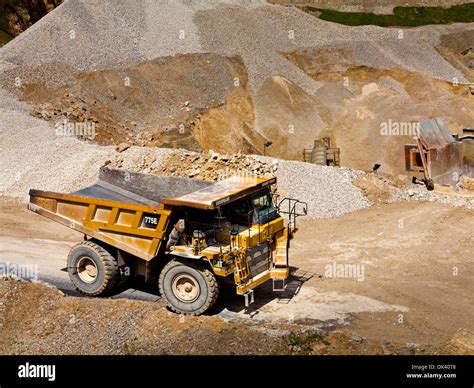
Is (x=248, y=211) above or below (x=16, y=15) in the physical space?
below

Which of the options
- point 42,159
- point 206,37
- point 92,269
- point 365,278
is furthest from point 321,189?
point 206,37

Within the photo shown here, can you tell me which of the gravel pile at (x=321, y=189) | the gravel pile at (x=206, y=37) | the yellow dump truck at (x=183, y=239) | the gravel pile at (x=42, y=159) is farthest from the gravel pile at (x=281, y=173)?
the gravel pile at (x=206, y=37)

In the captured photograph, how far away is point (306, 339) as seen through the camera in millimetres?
11102

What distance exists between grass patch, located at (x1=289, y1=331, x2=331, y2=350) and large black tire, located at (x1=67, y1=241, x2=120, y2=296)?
4040 mm

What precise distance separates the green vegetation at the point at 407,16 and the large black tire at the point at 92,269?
105ft

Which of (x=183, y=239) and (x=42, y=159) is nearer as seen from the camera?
(x=183, y=239)

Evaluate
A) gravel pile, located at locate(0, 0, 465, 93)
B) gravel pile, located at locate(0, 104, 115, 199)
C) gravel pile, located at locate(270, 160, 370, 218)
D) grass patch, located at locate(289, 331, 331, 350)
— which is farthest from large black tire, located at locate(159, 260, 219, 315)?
gravel pile, located at locate(0, 0, 465, 93)

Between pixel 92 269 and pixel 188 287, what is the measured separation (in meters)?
2.40

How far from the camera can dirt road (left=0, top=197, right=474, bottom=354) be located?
11.8 metres

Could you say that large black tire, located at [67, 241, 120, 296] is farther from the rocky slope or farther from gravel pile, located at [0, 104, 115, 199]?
the rocky slope

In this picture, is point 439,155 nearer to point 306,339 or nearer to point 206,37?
point 306,339

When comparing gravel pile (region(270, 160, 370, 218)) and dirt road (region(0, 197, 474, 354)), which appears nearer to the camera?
dirt road (region(0, 197, 474, 354))

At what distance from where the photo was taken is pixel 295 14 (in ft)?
130
